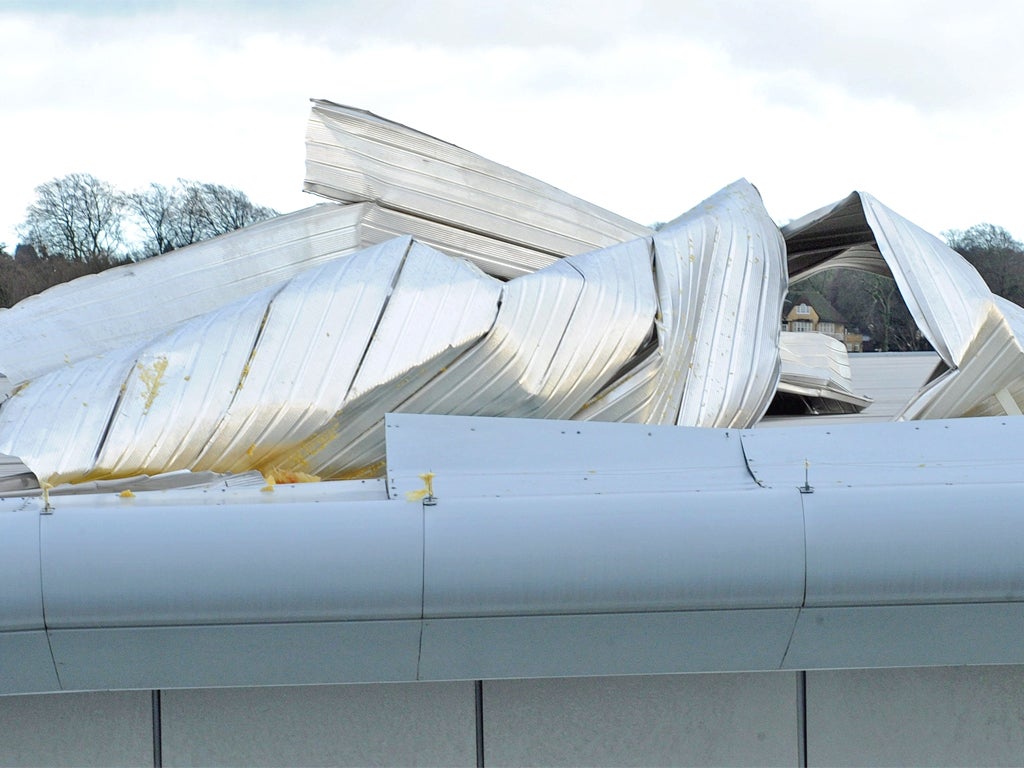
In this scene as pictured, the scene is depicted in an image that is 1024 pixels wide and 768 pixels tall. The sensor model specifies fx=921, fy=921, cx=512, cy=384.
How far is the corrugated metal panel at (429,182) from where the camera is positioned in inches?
131

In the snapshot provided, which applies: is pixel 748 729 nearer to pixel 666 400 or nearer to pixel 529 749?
pixel 529 749

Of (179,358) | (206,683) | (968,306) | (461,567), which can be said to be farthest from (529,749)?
(968,306)

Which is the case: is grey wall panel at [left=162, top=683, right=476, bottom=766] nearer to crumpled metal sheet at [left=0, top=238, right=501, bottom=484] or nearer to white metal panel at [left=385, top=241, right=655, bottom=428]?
crumpled metal sheet at [left=0, top=238, right=501, bottom=484]

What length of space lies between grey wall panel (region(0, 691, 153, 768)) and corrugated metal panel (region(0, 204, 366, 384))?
1158mm

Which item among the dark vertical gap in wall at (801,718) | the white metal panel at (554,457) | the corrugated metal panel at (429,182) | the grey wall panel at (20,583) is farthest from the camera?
the corrugated metal panel at (429,182)

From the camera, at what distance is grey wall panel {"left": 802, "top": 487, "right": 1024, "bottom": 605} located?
191 centimetres

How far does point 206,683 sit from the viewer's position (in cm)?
190

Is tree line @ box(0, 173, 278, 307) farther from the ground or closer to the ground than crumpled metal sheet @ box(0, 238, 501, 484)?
farther from the ground

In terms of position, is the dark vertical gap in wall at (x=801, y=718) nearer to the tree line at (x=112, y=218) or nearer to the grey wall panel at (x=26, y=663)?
the grey wall panel at (x=26, y=663)

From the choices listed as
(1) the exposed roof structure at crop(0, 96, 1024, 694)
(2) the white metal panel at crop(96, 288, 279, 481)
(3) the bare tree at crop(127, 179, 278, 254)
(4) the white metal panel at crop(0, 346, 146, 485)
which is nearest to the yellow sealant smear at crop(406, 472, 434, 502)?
(1) the exposed roof structure at crop(0, 96, 1024, 694)

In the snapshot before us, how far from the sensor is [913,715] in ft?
7.17

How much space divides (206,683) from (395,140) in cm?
215

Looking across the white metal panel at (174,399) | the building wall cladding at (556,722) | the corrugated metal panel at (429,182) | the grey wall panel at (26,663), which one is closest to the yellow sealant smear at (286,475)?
the white metal panel at (174,399)

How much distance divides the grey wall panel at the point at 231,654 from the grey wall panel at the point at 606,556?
141 mm
